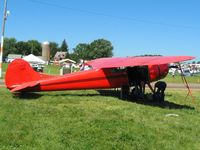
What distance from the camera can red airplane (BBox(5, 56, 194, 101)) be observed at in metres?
16.2

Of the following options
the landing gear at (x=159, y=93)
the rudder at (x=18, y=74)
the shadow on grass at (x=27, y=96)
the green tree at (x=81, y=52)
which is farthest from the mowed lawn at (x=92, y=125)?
the green tree at (x=81, y=52)

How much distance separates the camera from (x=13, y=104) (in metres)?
13.5

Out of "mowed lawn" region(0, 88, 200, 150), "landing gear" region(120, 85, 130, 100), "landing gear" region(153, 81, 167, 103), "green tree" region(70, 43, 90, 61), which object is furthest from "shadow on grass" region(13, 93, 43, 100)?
"green tree" region(70, 43, 90, 61)

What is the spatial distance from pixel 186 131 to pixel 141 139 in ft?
6.06

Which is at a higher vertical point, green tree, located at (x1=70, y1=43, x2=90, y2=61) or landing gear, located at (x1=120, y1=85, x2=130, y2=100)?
green tree, located at (x1=70, y1=43, x2=90, y2=61)

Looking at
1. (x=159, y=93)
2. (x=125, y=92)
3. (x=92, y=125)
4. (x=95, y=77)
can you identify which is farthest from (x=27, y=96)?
(x=92, y=125)

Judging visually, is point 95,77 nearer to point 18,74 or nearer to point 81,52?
point 18,74

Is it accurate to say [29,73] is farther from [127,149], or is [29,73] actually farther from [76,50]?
[76,50]

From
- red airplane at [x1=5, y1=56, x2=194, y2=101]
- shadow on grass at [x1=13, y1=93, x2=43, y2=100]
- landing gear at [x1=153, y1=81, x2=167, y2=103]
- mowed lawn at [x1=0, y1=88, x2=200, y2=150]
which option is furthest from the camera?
landing gear at [x1=153, y1=81, x2=167, y2=103]

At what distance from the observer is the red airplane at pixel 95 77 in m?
16.2

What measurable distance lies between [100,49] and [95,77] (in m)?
166

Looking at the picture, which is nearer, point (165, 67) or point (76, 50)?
point (165, 67)

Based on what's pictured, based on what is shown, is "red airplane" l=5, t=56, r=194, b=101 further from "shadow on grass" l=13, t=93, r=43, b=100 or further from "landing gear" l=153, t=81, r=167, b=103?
"landing gear" l=153, t=81, r=167, b=103

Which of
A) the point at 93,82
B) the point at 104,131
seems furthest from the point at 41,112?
the point at 93,82
